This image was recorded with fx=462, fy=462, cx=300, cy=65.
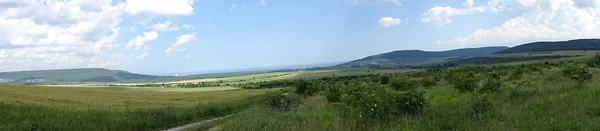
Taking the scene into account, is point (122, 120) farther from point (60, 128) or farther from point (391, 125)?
point (391, 125)

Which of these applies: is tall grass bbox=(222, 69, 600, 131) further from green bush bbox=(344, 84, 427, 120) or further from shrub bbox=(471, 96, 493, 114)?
green bush bbox=(344, 84, 427, 120)

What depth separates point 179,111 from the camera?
3097 cm

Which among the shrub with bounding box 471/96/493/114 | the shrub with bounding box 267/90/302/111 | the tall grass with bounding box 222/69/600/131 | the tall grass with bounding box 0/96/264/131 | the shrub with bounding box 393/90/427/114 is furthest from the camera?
the shrub with bounding box 267/90/302/111

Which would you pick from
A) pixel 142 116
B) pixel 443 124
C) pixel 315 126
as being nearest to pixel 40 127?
pixel 142 116

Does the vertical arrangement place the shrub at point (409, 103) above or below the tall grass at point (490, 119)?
above

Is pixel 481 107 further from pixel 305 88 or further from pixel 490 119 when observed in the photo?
pixel 305 88

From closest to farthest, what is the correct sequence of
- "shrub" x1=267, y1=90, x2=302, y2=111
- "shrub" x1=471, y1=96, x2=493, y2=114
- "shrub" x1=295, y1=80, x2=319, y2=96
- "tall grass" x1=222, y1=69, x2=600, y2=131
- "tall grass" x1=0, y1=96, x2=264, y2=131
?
"tall grass" x1=222, y1=69, x2=600, y2=131 → "shrub" x1=471, y1=96, x2=493, y2=114 → "tall grass" x1=0, y1=96, x2=264, y2=131 → "shrub" x1=267, y1=90, x2=302, y2=111 → "shrub" x1=295, y1=80, x2=319, y2=96

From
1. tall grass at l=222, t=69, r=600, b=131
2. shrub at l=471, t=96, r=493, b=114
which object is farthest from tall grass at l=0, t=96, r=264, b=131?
shrub at l=471, t=96, r=493, b=114

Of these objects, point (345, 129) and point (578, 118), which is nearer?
point (578, 118)

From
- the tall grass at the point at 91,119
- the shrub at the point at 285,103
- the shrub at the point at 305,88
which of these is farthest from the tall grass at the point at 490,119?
the shrub at the point at 305,88

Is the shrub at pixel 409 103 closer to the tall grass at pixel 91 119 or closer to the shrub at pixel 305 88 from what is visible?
the tall grass at pixel 91 119

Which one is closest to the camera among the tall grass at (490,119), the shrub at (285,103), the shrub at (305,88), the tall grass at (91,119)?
the tall grass at (490,119)

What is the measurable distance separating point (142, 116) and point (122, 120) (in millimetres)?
2494

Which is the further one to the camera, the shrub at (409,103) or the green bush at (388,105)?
the shrub at (409,103)
